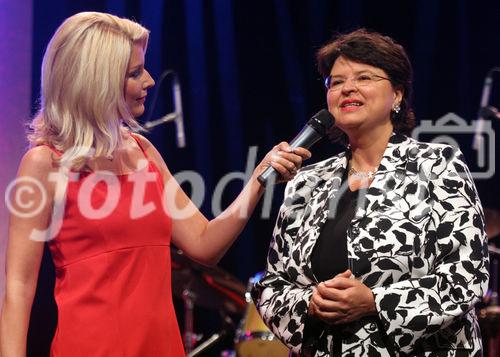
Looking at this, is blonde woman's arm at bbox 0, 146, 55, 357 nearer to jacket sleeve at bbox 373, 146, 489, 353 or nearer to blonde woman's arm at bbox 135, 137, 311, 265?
blonde woman's arm at bbox 135, 137, 311, 265

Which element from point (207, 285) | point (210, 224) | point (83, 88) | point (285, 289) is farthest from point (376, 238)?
point (207, 285)

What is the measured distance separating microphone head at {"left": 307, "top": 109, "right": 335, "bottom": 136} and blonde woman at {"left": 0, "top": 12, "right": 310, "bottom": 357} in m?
0.16

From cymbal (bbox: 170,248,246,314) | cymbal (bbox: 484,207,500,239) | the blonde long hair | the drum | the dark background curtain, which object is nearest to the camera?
the blonde long hair

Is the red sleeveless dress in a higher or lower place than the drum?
higher

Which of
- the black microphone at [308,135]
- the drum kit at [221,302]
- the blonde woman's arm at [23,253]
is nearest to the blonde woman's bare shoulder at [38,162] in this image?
the blonde woman's arm at [23,253]

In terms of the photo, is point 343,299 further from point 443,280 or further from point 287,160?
point 287,160

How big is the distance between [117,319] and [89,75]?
0.61 metres

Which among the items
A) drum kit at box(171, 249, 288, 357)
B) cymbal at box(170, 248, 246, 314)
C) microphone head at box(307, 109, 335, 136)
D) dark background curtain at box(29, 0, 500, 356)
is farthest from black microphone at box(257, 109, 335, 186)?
dark background curtain at box(29, 0, 500, 356)

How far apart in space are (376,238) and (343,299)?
21 centimetres

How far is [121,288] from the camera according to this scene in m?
2.03

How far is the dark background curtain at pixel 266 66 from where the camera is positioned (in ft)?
15.4

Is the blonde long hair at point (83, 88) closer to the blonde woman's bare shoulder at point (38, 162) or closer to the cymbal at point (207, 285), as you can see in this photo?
the blonde woman's bare shoulder at point (38, 162)

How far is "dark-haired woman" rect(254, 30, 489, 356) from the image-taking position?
210 centimetres

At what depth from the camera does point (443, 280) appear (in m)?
2.10
